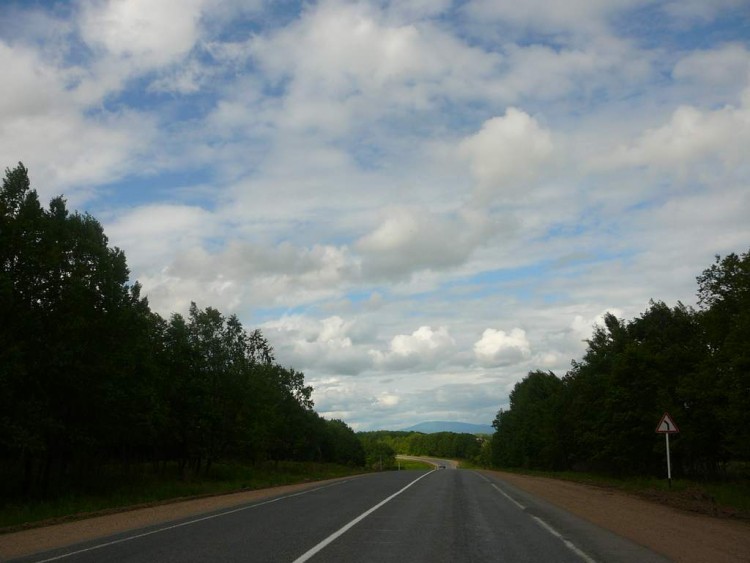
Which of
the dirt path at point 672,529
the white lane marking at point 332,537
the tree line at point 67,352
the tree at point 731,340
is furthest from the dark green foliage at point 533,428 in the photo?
the white lane marking at point 332,537

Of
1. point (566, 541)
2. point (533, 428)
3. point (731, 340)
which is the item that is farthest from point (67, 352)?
point (533, 428)

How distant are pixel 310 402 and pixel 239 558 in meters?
68.3

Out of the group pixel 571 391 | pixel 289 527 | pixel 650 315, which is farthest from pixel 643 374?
pixel 289 527

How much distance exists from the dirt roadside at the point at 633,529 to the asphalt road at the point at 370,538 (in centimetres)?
68

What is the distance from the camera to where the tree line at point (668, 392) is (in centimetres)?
2847

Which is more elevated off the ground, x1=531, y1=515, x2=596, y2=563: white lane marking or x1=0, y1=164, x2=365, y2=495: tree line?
x1=0, y1=164, x2=365, y2=495: tree line

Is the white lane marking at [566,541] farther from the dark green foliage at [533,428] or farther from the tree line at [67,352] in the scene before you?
the dark green foliage at [533,428]

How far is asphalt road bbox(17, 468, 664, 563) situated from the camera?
9945mm

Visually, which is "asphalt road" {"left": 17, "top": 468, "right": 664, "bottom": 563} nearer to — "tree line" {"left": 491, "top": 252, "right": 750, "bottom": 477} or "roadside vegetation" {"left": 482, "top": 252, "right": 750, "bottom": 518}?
"roadside vegetation" {"left": 482, "top": 252, "right": 750, "bottom": 518}

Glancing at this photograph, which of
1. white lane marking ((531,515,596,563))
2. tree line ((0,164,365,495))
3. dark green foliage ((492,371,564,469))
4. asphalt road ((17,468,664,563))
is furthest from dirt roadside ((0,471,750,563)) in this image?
dark green foliage ((492,371,564,469))

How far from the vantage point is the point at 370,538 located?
11969mm

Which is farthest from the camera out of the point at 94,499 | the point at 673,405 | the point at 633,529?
the point at 673,405

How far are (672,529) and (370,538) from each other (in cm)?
701

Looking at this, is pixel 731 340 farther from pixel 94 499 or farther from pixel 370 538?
pixel 94 499
